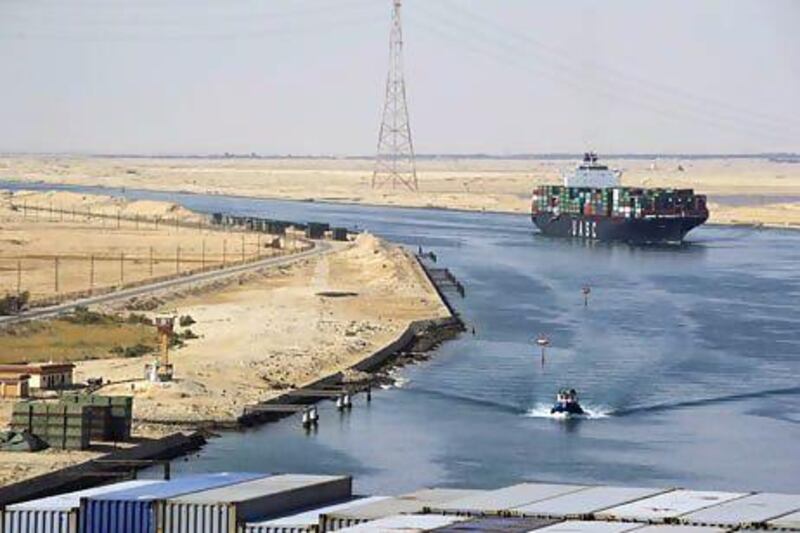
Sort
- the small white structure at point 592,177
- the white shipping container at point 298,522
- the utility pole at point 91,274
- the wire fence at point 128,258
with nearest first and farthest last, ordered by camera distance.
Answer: the white shipping container at point 298,522, the utility pole at point 91,274, the wire fence at point 128,258, the small white structure at point 592,177

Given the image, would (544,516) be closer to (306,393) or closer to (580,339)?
(306,393)

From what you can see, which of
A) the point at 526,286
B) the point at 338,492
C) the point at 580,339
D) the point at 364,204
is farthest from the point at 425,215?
the point at 338,492

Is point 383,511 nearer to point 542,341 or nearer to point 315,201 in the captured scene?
point 542,341

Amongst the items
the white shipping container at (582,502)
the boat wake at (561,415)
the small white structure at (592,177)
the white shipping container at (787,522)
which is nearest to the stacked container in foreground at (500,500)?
the white shipping container at (582,502)

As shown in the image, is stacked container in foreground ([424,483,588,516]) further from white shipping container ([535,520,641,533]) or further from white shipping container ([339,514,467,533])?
white shipping container ([535,520,641,533])

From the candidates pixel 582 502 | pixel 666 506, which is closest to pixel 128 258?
pixel 582 502

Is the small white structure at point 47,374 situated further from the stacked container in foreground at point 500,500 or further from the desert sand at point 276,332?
the stacked container in foreground at point 500,500
